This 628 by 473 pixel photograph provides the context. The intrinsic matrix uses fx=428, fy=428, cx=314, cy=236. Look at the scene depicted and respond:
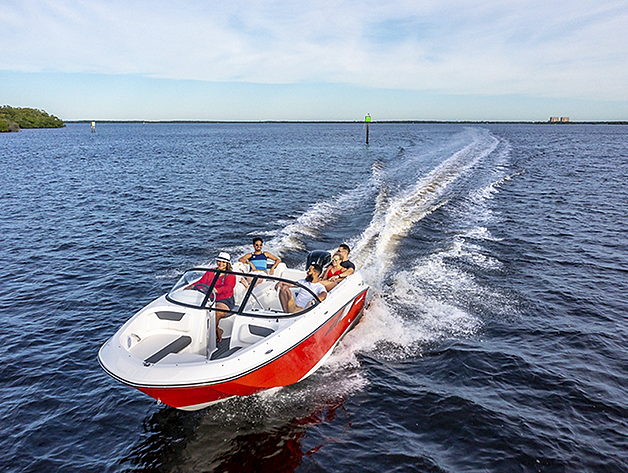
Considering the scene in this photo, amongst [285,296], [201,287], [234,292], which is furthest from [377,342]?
[201,287]

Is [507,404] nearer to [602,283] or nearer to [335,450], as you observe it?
[335,450]

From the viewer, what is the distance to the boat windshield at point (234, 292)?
25.4 ft

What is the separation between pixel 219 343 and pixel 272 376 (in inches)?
49.5

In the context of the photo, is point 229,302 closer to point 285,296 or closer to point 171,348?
point 285,296

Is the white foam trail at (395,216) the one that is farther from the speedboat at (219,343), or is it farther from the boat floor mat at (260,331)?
the boat floor mat at (260,331)

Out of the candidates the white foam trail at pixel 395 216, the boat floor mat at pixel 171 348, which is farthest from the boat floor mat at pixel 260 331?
the white foam trail at pixel 395 216

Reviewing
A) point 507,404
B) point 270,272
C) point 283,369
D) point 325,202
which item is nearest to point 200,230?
point 325,202

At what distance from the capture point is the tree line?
134 metres

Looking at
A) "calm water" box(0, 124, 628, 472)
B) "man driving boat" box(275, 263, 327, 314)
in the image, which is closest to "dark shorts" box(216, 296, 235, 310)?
"man driving boat" box(275, 263, 327, 314)

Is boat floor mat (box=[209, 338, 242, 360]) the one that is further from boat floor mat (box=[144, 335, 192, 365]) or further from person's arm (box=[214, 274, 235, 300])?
person's arm (box=[214, 274, 235, 300])

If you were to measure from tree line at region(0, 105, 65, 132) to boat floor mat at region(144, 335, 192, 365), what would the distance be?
145 meters

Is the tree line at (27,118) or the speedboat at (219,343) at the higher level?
the speedboat at (219,343)

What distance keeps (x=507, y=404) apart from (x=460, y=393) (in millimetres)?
785

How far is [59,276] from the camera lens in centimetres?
1352
